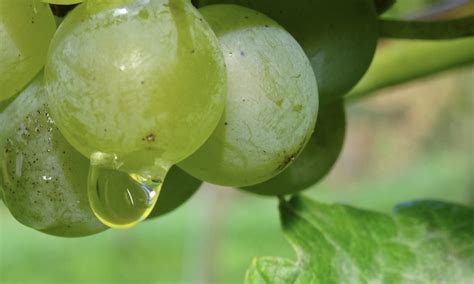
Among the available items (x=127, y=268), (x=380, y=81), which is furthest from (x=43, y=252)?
(x=380, y=81)

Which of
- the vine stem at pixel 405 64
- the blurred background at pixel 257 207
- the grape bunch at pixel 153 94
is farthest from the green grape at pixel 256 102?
the blurred background at pixel 257 207

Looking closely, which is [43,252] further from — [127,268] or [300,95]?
[300,95]

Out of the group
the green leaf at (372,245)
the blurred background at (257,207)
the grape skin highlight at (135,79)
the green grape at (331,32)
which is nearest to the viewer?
the grape skin highlight at (135,79)

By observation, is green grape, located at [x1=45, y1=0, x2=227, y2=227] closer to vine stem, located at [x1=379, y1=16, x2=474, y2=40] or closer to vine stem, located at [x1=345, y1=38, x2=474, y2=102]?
vine stem, located at [x1=379, y1=16, x2=474, y2=40]

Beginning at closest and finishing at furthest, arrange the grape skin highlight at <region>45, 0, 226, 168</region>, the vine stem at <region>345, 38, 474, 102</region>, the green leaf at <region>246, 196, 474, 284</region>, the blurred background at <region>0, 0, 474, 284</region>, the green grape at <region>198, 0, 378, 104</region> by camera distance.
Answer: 1. the grape skin highlight at <region>45, 0, 226, 168</region>
2. the green grape at <region>198, 0, 378, 104</region>
3. the green leaf at <region>246, 196, 474, 284</region>
4. the vine stem at <region>345, 38, 474, 102</region>
5. the blurred background at <region>0, 0, 474, 284</region>

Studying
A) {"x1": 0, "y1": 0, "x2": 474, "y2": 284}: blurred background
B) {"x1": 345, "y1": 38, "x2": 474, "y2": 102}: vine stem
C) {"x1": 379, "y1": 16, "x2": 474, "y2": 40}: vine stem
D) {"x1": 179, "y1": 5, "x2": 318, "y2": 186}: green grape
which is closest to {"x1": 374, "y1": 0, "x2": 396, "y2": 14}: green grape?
{"x1": 379, "y1": 16, "x2": 474, "y2": 40}: vine stem

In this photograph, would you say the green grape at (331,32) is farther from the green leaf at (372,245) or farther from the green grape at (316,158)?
the green leaf at (372,245)
